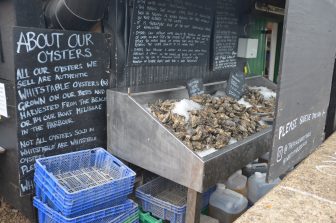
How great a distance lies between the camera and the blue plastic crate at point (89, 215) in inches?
117

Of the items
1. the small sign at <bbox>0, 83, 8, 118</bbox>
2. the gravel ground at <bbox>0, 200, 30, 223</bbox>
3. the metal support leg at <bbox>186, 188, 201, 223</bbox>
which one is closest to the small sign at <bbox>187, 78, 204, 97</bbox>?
the metal support leg at <bbox>186, 188, 201, 223</bbox>

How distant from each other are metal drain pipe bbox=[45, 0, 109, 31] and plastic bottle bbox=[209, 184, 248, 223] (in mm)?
2556

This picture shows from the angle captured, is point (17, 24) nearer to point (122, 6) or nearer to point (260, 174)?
point (122, 6)

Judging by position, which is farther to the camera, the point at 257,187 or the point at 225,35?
the point at 225,35

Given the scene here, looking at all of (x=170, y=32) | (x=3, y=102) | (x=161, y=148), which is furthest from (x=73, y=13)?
(x=161, y=148)

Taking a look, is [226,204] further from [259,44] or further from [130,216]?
[259,44]

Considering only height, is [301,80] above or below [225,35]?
below

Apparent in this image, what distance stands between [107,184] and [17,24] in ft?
6.08

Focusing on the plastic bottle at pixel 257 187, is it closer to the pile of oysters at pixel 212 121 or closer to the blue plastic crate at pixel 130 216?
the pile of oysters at pixel 212 121

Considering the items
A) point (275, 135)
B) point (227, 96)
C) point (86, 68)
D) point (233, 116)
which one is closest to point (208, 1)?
point (227, 96)

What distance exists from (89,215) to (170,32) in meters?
2.66

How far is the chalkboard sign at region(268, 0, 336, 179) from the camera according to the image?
151 centimetres

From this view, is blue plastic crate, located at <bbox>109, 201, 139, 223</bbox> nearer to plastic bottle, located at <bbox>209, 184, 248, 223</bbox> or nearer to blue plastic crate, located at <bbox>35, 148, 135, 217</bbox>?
blue plastic crate, located at <bbox>35, 148, 135, 217</bbox>

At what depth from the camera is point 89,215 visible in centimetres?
303
